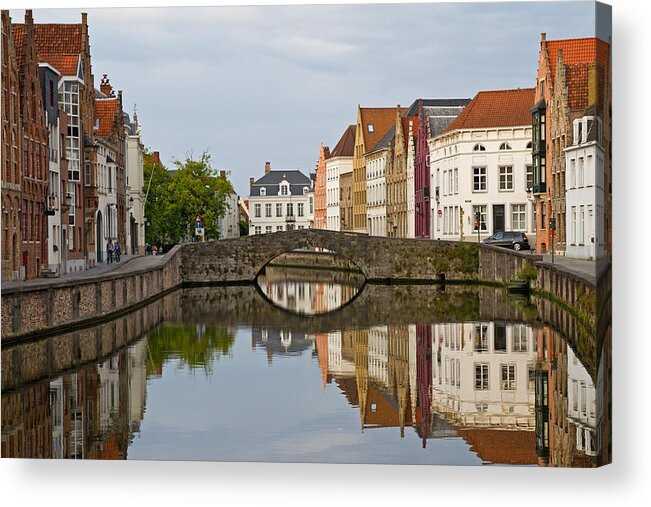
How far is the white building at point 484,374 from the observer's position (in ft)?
65.1

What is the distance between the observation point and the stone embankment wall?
24188mm

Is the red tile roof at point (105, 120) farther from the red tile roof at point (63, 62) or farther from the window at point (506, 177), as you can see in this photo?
the window at point (506, 177)

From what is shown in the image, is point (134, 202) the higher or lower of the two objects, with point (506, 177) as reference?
lower

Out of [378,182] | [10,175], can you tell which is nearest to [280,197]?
[378,182]

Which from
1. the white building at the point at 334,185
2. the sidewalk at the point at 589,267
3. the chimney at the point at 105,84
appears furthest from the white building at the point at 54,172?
the white building at the point at 334,185

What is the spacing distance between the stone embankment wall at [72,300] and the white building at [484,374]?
24.5ft

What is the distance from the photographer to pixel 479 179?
46.7m

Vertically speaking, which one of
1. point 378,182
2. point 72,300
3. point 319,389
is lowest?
point 319,389

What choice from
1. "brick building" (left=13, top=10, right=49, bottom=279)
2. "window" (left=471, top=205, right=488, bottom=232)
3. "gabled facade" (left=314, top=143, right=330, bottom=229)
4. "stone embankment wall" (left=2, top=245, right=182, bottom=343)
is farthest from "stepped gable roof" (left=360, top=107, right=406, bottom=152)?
"brick building" (left=13, top=10, right=49, bottom=279)

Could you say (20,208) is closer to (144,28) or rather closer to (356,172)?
(144,28)

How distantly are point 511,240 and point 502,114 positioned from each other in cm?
523

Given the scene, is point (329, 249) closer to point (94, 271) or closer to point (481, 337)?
point (94, 271)

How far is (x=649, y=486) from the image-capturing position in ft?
45.9

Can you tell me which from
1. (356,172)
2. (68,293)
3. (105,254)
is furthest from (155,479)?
(356,172)
